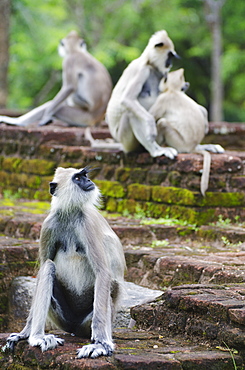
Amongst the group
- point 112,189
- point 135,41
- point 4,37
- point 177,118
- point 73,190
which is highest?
point 135,41

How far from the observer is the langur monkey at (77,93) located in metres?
9.70

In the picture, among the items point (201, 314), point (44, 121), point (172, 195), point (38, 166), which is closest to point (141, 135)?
point (172, 195)

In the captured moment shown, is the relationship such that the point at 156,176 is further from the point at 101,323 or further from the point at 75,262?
the point at 101,323

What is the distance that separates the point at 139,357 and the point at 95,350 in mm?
223

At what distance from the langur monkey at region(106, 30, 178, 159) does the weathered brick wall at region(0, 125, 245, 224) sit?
182 mm

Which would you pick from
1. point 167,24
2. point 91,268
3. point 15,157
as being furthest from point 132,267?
point 167,24

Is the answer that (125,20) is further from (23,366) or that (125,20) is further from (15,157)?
(23,366)

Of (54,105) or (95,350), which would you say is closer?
(95,350)

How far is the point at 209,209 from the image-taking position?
6.46 metres

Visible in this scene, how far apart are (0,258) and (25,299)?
406 millimetres

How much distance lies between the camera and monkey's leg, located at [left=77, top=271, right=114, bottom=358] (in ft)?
10.5

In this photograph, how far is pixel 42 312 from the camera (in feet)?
11.2

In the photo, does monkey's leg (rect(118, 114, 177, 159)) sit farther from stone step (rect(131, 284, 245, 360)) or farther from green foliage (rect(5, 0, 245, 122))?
green foliage (rect(5, 0, 245, 122))

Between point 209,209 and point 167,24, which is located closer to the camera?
point 209,209
